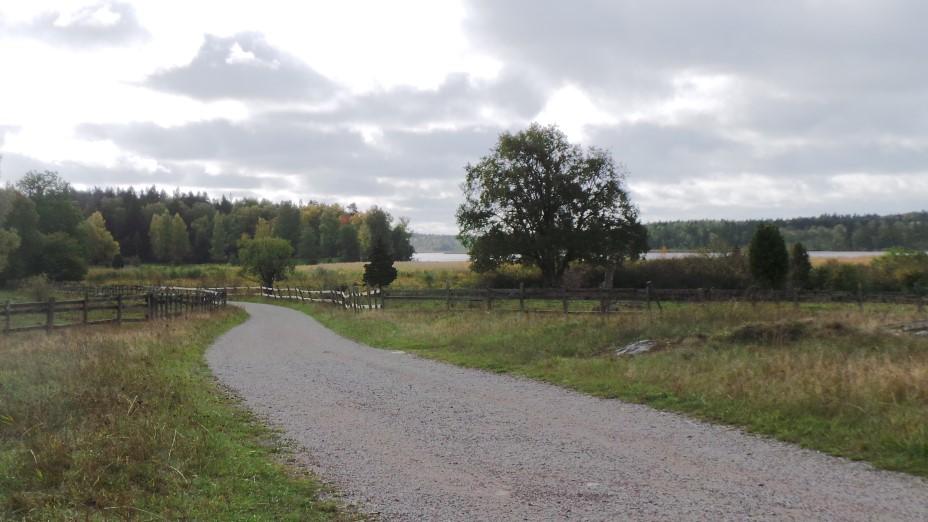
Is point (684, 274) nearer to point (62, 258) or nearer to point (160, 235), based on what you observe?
point (62, 258)

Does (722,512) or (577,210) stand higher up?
(577,210)

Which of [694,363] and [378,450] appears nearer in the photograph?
[378,450]

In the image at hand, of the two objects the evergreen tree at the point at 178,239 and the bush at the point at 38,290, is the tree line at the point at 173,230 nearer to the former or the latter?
the evergreen tree at the point at 178,239

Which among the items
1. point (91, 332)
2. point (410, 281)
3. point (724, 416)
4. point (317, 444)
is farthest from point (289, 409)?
point (410, 281)

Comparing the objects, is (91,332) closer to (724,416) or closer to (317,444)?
(317,444)

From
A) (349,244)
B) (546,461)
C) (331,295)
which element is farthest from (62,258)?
(546,461)

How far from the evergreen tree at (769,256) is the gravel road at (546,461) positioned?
45.7m

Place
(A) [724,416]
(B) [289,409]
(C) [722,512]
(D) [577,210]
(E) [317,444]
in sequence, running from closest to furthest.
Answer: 1. (C) [722,512]
2. (E) [317,444]
3. (A) [724,416]
4. (B) [289,409]
5. (D) [577,210]

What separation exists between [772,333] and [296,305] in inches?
1713

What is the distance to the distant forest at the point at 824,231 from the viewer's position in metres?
134

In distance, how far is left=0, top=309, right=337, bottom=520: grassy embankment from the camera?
6246 millimetres

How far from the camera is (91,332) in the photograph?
72.7 feet

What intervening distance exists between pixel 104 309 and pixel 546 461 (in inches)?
856

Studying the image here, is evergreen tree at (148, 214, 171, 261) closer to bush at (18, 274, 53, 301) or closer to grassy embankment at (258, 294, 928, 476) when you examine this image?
bush at (18, 274, 53, 301)
